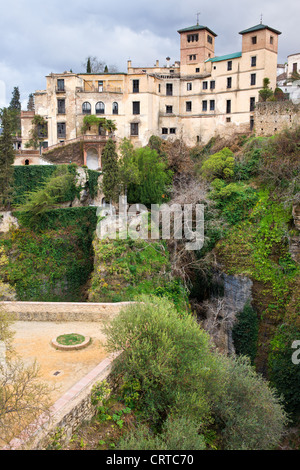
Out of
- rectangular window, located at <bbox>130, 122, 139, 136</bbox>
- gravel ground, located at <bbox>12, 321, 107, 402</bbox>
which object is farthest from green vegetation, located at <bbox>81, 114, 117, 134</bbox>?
gravel ground, located at <bbox>12, 321, 107, 402</bbox>

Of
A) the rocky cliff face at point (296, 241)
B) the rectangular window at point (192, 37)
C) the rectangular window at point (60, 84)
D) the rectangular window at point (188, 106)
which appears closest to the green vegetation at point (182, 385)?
the rocky cliff face at point (296, 241)

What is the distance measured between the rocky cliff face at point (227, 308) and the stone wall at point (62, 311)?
6.69 meters

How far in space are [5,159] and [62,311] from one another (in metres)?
14.4

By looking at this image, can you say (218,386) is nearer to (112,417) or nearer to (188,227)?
(112,417)

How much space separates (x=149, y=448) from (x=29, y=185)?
21.7 metres

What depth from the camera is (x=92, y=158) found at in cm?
3453

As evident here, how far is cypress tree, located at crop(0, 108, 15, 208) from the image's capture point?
24.3 meters

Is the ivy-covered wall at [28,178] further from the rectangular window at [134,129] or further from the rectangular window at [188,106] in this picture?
the rectangular window at [188,106]

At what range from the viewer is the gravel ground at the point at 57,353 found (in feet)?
32.4

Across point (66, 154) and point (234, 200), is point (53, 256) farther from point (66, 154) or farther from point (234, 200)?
point (66, 154)

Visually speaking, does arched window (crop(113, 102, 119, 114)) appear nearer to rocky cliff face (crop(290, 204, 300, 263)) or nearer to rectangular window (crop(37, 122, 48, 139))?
rectangular window (crop(37, 122, 48, 139))

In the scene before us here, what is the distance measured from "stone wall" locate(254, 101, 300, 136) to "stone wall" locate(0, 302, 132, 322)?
72.2 feet

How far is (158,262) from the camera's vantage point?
64.7 feet

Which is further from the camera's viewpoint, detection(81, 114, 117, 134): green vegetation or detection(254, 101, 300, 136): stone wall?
detection(81, 114, 117, 134): green vegetation
